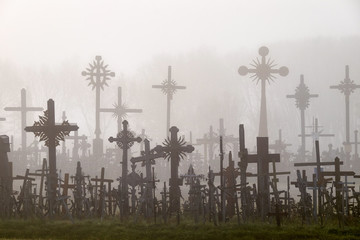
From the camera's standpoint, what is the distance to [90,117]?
84188 mm

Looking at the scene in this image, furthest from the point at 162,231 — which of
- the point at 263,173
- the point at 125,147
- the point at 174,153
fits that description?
the point at 174,153

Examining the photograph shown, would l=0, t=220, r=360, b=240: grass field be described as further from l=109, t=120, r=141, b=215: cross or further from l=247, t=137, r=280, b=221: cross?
l=109, t=120, r=141, b=215: cross

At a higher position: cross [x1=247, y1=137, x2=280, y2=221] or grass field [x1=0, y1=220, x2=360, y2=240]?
cross [x1=247, y1=137, x2=280, y2=221]

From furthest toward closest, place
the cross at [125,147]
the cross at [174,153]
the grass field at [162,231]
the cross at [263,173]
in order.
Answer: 1. the cross at [174,153]
2. the cross at [125,147]
3. the cross at [263,173]
4. the grass field at [162,231]

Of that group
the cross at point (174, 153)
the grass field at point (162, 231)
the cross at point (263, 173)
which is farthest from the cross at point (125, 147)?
the cross at point (263, 173)

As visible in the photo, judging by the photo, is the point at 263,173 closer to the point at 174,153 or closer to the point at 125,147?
the point at 174,153

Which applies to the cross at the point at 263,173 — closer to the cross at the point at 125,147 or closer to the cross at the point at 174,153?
the cross at the point at 174,153

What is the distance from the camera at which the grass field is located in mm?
18328

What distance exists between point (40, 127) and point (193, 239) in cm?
935

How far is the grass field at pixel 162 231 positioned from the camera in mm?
18328

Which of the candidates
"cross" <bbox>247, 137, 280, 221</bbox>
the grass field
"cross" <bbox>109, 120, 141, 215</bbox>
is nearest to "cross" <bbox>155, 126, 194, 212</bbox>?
"cross" <bbox>109, 120, 141, 215</bbox>

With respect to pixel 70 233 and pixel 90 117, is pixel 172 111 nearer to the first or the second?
pixel 90 117

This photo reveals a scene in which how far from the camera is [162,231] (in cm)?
1931

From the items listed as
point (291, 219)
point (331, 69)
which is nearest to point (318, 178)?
point (291, 219)
